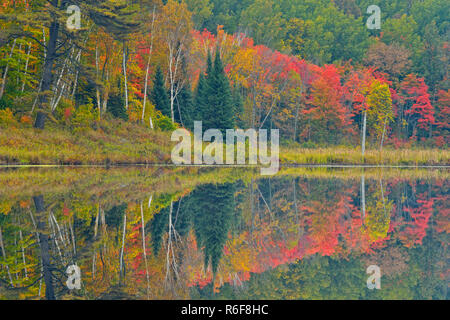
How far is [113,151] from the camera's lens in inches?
1057

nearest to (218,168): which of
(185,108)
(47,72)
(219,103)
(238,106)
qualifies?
(47,72)

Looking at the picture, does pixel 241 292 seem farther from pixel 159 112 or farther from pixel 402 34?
pixel 402 34

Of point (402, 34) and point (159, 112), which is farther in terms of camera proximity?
point (402, 34)

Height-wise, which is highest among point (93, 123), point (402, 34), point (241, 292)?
point (402, 34)

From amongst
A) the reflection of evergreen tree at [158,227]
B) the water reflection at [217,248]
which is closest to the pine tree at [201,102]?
the water reflection at [217,248]

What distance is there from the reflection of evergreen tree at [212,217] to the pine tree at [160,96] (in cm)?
2704

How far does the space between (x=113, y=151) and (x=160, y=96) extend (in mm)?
13536

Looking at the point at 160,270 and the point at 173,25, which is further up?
the point at 173,25

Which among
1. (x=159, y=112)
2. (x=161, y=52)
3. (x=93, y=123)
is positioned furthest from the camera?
(x=161, y=52)

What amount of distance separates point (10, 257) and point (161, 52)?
3656cm

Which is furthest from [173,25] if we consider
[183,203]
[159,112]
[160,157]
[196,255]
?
[196,255]

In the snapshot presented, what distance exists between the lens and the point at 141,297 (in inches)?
153

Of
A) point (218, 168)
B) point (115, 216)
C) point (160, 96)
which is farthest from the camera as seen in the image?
point (160, 96)

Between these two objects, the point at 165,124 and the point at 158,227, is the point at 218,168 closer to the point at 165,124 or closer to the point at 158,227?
the point at 165,124
